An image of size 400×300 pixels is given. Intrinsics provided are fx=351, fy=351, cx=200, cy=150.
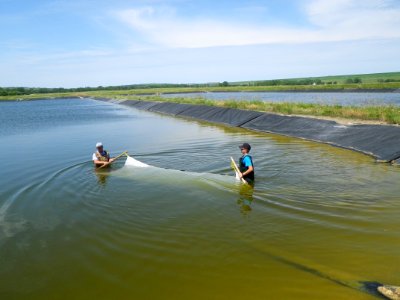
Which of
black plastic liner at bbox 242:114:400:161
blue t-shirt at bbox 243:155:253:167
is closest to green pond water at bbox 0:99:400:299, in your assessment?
blue t-shirt at bbox 243:155:253:167

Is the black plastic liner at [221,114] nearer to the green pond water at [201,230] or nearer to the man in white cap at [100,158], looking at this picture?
the green pond water at [201,230]

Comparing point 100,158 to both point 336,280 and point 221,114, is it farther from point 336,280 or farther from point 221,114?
point 221,114

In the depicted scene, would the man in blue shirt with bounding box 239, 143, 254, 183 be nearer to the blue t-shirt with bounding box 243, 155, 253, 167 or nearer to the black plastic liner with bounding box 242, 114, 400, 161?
the blue t-shirt with bounding box 243, 155, 253, 167

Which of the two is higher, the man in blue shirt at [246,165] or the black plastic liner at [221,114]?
the black plastic liner at [221,114]

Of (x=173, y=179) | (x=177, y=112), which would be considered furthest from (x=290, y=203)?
(x=177, y=112)

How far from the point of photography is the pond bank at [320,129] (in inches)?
451

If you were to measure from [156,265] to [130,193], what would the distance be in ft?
11.8

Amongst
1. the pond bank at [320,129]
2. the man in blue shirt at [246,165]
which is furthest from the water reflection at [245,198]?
the pond bank at [320,129]

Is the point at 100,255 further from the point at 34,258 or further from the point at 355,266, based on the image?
the point at 355,266

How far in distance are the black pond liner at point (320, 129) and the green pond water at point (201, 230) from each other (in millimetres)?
780

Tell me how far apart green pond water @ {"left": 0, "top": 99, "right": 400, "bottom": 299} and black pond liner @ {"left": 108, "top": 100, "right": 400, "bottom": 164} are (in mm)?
780

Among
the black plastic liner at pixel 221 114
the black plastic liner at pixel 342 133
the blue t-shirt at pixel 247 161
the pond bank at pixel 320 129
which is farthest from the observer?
the black plastic liner at pixel 221 114

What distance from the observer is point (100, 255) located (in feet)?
17.8

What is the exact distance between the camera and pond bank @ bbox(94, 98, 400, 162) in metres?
11.5
